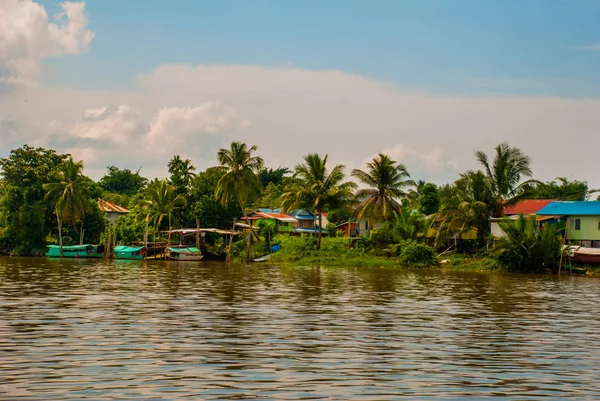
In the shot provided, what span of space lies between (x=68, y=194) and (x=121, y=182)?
52.7 meters

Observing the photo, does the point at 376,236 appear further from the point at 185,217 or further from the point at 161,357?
the point at 161,357

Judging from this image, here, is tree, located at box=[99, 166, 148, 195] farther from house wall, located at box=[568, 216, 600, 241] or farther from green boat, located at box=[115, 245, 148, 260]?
house wall, located at box=[568, 216, 600, 241]

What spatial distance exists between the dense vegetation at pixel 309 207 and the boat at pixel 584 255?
3.66ft

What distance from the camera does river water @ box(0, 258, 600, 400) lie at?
11.3 metres

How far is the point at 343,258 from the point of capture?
57.7 meters

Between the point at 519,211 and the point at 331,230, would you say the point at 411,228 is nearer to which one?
the point at 519,211

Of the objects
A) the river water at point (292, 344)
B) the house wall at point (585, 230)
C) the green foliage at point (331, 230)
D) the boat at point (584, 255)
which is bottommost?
the river water at point (292, 344)

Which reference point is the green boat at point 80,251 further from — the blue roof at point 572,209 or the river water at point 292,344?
the blue roof at point 572,209

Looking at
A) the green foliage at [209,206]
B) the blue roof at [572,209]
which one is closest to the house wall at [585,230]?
the blue roof at [572,209]

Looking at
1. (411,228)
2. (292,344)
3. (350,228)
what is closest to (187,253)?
(350,228)

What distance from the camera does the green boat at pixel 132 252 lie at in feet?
222

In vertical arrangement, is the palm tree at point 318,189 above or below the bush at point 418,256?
above

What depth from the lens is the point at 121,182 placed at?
12056 cm

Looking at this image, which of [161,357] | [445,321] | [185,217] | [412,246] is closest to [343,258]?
[412,246]
